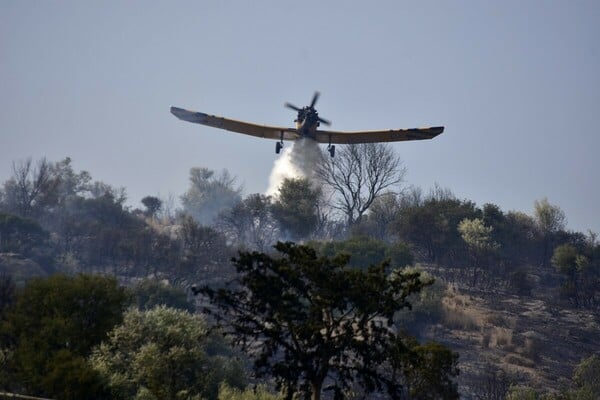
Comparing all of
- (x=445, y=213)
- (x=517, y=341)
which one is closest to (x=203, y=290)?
(x=517, y=341)

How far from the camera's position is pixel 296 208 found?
7400 centimetres

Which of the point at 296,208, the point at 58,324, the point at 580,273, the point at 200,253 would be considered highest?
the point at 296,208

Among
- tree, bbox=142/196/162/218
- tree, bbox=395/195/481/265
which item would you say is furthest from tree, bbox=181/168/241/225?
tree, bbox=395/195/481/265

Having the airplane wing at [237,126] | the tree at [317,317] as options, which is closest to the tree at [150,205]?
the airplane wing at [237,126]

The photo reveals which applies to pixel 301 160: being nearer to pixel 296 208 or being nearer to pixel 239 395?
pixel 296 208

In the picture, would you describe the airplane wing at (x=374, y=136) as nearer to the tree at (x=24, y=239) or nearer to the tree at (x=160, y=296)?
the tree at (x=160, y=296)

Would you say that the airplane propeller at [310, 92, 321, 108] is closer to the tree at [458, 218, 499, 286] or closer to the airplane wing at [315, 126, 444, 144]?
the airplane wing at [315, 126, 444, 144]

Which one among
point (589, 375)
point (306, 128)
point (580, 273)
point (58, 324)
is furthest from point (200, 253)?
point (589, 375)

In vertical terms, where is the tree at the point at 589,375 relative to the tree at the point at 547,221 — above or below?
below

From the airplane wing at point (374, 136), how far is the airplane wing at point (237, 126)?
7.33 feet

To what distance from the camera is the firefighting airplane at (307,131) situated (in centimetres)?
5322

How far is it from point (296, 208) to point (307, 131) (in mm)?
21253

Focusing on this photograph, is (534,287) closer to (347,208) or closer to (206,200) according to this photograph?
(347,208)

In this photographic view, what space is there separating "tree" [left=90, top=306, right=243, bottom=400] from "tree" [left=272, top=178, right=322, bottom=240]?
40.8 metres
